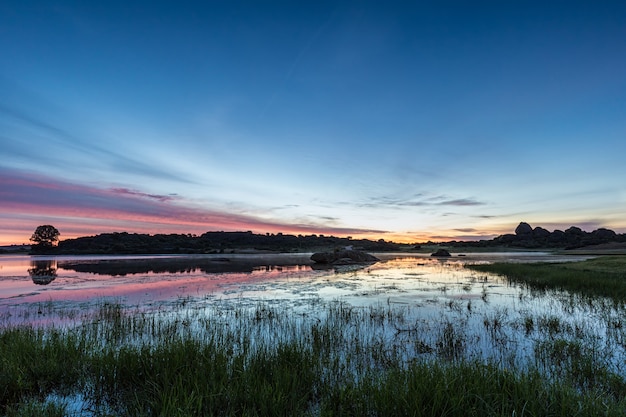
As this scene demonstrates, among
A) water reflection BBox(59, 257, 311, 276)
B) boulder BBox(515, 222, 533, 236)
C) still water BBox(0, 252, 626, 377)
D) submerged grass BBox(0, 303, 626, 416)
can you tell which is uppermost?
boulder BBox(515, 222, 533, 236)

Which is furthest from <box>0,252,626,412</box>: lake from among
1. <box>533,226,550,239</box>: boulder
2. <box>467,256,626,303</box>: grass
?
<box>533,226,550,239</box>: boulder

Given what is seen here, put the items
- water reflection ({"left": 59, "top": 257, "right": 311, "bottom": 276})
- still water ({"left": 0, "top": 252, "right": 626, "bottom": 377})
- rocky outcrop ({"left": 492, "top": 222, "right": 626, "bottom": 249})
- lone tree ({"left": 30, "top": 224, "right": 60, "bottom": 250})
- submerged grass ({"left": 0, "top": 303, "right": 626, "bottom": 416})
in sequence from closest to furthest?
submerged grass ({"left": 0, "top": 303, "right": 626, "bottom": 416})
still water ({"left": 0, "top": 252, "right": 626, "bottom": 377})
water reflection ({"left": 59, "top": 257, "right": 311, "bottom": 276})
lone tree ({"left": 30, "top": 224, "right": 60, "bottom": 250})
rocky outcrop ({"left": 492, "top": 222, "right": 626, "bottom": 249})

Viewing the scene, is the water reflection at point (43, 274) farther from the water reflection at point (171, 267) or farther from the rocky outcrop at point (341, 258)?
the rocky outcrop at point (341, 258)

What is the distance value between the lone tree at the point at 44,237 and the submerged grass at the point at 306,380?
10972 cm

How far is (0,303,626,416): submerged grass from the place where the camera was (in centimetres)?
498

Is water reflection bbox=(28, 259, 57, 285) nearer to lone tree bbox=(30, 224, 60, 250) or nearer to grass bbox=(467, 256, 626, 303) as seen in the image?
grass bbox=(467, 256, 626, 303)

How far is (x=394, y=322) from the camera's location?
12.6 metres

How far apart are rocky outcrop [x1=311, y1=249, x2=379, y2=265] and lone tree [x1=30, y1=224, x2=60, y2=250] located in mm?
88693

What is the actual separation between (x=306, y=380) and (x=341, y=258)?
164ft

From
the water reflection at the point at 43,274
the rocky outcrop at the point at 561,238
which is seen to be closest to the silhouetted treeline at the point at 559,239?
the rocky outcrop at the point at 561,238

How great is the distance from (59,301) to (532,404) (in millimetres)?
21216

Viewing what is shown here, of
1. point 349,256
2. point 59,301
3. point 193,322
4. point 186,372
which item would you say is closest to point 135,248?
point 349,256

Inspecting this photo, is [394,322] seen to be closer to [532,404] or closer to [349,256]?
[532,404]

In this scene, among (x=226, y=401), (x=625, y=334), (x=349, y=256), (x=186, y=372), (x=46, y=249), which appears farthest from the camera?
(x=46, y=249)
